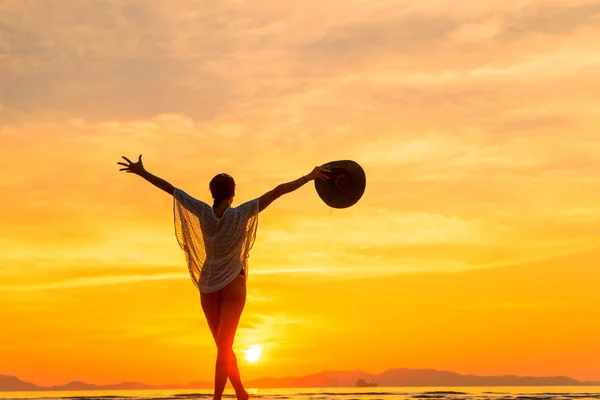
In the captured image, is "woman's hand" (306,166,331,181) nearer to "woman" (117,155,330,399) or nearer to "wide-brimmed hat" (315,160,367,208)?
"woman" (117,155,330,399)

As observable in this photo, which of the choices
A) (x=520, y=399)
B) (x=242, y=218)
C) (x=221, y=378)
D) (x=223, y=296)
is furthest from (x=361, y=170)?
(x=520, y=399)

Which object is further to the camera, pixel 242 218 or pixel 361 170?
pixel 361 170

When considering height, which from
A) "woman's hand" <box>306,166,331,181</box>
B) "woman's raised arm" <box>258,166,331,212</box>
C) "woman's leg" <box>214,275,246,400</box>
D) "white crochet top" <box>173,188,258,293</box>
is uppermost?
"woman's hand" <box>306,166,331,181</box>

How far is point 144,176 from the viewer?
1184cm

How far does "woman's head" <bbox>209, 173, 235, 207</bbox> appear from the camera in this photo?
1145 cm

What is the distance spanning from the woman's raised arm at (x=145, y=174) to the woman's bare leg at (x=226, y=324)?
159cm

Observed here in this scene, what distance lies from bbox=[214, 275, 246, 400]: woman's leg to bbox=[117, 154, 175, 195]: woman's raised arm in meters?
1.63

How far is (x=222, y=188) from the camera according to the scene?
11.5 m

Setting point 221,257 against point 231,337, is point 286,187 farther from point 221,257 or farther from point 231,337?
point 231,337

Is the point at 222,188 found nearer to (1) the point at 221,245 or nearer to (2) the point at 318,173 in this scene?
(1) the point at 221,245

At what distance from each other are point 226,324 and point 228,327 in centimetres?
5

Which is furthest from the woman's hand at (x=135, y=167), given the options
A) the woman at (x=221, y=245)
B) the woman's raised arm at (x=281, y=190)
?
the woman's raised arm at (x=281, y=190)

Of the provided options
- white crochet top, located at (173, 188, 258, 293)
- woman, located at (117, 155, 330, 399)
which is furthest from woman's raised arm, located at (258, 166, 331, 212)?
white crochet top, located at (173, 188, 258, 293)

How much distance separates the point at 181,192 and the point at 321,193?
2.01 m
